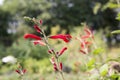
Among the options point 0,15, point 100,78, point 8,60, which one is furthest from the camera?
point 0,15

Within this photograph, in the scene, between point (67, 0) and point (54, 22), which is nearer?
point (54, 22)

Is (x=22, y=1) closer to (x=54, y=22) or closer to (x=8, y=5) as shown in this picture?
(x=8, y=5)

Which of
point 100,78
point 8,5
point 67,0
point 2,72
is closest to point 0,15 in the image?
point 8,5

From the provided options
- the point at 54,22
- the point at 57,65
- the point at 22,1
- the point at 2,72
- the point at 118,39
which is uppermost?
the point at 22,1

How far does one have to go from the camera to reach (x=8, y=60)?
187 cm

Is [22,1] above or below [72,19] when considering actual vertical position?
above

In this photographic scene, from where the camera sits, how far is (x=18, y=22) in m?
33.9

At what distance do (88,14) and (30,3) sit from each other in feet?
21.4

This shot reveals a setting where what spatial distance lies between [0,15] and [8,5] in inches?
56.4

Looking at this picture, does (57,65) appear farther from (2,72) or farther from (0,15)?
(0,15)

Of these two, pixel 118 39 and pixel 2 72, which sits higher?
pixel 118 39

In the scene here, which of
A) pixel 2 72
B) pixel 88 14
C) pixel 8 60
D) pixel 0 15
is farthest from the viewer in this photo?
pixel 88 14

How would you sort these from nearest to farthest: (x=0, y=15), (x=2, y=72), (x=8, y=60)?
(x=8, y=60)
(x=2, y=72)
(x=0, y=15)

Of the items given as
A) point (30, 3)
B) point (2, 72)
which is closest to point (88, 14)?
point (30, 3)
